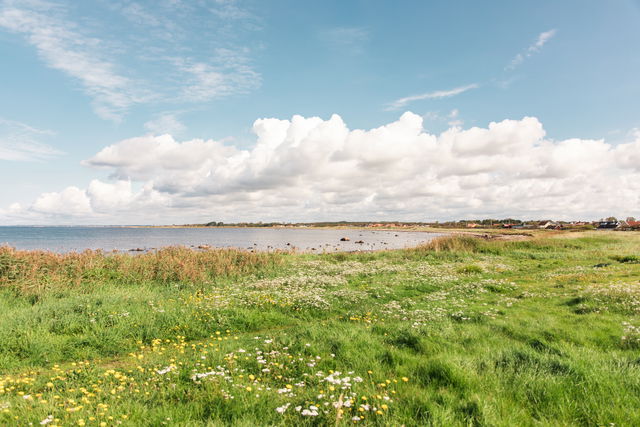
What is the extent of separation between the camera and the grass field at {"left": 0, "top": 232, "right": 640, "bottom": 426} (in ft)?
18.8

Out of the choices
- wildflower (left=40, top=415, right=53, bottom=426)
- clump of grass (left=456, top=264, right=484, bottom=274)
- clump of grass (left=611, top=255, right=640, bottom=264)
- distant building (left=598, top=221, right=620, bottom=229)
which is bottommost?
clump of grass (left=456, top=264, right=484, bottom=274)

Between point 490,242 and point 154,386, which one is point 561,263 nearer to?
point 490,242

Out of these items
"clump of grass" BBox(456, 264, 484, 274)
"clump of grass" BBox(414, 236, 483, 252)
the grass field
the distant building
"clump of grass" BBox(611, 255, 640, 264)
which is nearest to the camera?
the grass field

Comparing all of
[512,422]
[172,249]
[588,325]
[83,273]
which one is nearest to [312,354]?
[512,422]

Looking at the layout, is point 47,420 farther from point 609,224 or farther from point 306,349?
point 609,224

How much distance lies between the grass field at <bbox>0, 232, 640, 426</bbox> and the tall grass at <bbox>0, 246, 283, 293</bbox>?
122 mm

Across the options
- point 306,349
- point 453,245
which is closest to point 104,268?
point 306,349

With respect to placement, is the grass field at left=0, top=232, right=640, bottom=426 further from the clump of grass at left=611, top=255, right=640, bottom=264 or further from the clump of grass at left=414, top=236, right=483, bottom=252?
the clump of grass at left=414, top=236, right=483, bottom=252

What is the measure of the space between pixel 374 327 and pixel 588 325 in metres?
7.04

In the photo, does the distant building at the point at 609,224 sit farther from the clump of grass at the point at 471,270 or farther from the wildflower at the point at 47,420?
the wildflower at the point at 47,420

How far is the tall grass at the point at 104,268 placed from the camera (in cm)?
1738

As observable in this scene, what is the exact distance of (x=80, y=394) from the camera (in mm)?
6816

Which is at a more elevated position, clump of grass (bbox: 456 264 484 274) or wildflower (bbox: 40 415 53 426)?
wildflower (bbox: 40 415 53 426)

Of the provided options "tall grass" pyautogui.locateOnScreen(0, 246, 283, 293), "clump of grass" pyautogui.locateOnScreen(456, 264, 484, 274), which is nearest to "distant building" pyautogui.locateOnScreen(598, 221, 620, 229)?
"clump of grass" pyautogui.locateOnScreen(456, 264, 484, 274)
